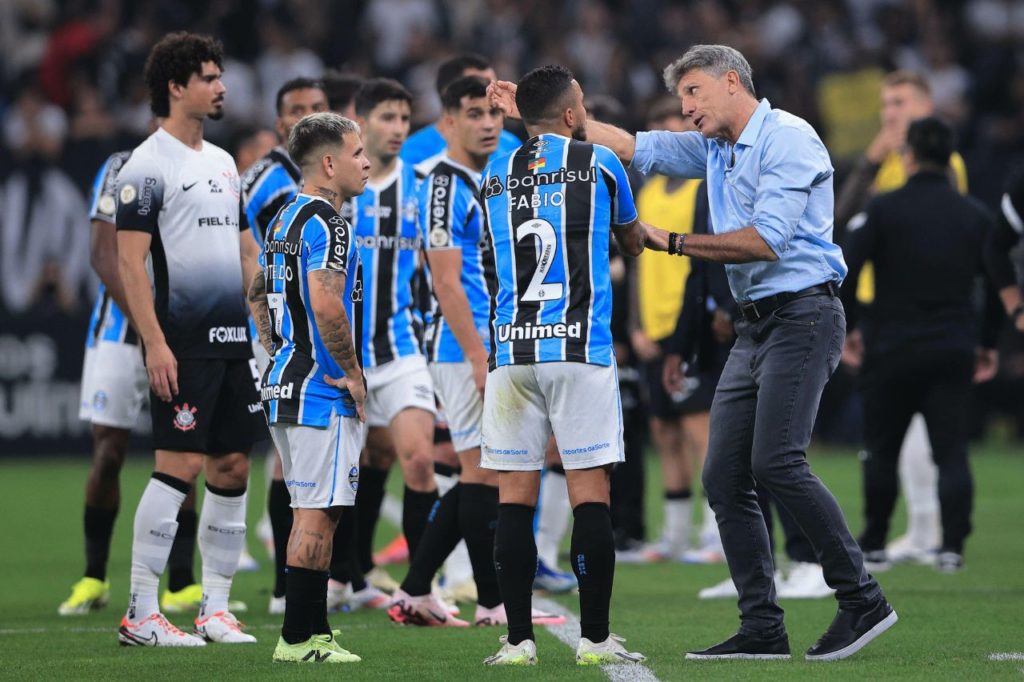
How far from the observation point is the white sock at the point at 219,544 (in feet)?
23.8

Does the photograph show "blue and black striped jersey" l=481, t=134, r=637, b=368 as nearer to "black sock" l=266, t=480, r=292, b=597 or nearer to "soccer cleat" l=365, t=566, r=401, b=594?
"black sock" l=266, t=480, r=292, b=597

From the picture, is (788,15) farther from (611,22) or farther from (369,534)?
(369,534)

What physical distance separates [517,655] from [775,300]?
1.74 m

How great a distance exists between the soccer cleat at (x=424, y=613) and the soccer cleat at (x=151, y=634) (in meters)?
1.03

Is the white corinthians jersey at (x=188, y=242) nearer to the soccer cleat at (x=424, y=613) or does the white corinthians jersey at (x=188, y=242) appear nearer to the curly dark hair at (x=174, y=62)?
the curly dark hair at (x=174, y=62)

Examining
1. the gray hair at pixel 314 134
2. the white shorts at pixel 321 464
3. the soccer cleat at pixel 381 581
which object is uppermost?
the gray hair at pixel 314 134

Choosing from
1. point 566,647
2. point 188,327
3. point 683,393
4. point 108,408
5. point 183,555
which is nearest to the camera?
point 566,647

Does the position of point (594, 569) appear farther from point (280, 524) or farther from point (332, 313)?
point (280, 524)

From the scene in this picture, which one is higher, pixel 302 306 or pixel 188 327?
pixel 302 306

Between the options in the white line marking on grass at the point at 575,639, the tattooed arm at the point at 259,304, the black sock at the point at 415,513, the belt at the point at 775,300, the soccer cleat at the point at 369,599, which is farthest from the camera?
the soccer cleat at the point at 369,599

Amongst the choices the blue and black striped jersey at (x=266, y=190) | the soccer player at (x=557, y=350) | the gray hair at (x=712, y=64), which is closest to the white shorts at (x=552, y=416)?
the soccer player at (x=557, y=350)

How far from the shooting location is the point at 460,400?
26.2 feet

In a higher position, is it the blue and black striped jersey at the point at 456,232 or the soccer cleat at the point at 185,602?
the blue and black striped jersey at the point at 456,232

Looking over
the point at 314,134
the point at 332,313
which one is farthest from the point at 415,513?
the point at 314,134
